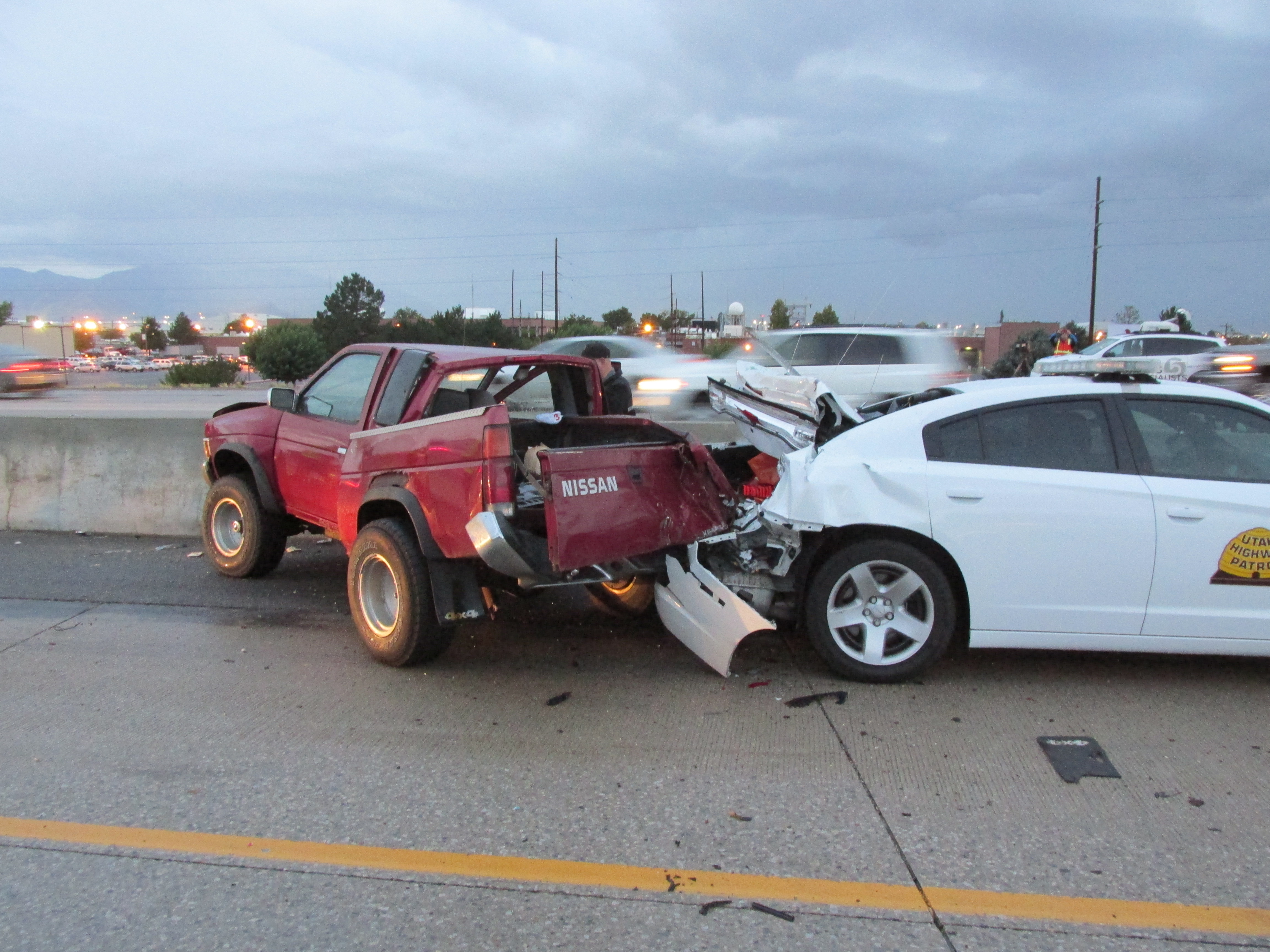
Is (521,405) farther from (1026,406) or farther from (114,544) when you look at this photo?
(114,544)

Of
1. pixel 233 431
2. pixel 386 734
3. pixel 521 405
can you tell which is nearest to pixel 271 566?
pixel 233 431

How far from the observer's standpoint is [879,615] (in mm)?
4941

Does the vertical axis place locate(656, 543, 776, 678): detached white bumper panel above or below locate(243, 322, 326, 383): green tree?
below

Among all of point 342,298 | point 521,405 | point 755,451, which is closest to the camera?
point 755,451

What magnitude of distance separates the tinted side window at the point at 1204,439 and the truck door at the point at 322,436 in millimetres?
4643

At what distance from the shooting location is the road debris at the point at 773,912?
3.01 meters

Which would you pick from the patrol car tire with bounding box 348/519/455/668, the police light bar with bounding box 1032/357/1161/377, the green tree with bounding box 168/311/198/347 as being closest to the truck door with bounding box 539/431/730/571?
the patrol car tire with bounding box 348/519/455/668

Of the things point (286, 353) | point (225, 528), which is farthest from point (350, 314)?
point (225, 528)

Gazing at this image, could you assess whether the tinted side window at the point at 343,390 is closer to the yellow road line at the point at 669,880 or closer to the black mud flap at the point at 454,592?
the black mud flap at the point at 454,592

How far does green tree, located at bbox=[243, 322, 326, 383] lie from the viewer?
201ft

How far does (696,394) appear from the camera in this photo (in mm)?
13477

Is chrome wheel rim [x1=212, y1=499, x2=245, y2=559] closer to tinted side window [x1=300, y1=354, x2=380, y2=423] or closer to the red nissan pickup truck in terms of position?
the red nissan pickup truck

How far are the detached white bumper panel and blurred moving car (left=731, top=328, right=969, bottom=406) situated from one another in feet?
22.3

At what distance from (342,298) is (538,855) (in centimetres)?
7926
